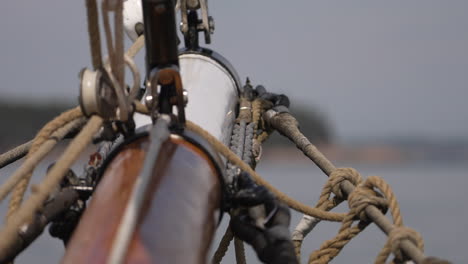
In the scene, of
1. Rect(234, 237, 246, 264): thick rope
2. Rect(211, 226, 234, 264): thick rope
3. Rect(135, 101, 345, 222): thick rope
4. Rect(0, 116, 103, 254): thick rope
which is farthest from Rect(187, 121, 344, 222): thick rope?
Rect(234, 237, 246, 264): thick rope

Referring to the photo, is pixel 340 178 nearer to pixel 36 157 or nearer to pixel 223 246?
pixel 223 246

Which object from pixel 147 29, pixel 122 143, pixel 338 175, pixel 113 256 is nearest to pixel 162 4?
pixel 147 29

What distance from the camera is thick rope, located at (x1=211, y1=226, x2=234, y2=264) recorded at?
2943 millimetres

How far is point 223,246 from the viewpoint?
2986 mm

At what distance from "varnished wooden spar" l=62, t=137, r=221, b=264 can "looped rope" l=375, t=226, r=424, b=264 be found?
17.2 inches

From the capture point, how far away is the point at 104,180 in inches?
68.3

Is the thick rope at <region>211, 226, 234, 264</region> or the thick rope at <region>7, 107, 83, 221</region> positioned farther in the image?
the thick rope at <region>211, 226, 234, 264</region>

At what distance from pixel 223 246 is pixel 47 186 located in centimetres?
143

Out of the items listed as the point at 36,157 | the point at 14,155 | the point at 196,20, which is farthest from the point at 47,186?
the point at 196,20

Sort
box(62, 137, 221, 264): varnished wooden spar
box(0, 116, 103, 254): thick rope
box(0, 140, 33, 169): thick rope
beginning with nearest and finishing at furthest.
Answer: box(62, 137, 221, 264): varnished wooden spar < box(0, 116, 103, 254): thick rope < box(0, 140, 33, 169): thick rope

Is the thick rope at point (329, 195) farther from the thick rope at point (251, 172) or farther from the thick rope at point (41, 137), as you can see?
the thick rope at point (41, 137)

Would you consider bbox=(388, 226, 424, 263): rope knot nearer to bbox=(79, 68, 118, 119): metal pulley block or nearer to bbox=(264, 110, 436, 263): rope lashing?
bbox=(264, 110, 436, 263): rope lashing

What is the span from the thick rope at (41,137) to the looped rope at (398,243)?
2.59 ft

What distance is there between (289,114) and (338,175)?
737 mm
